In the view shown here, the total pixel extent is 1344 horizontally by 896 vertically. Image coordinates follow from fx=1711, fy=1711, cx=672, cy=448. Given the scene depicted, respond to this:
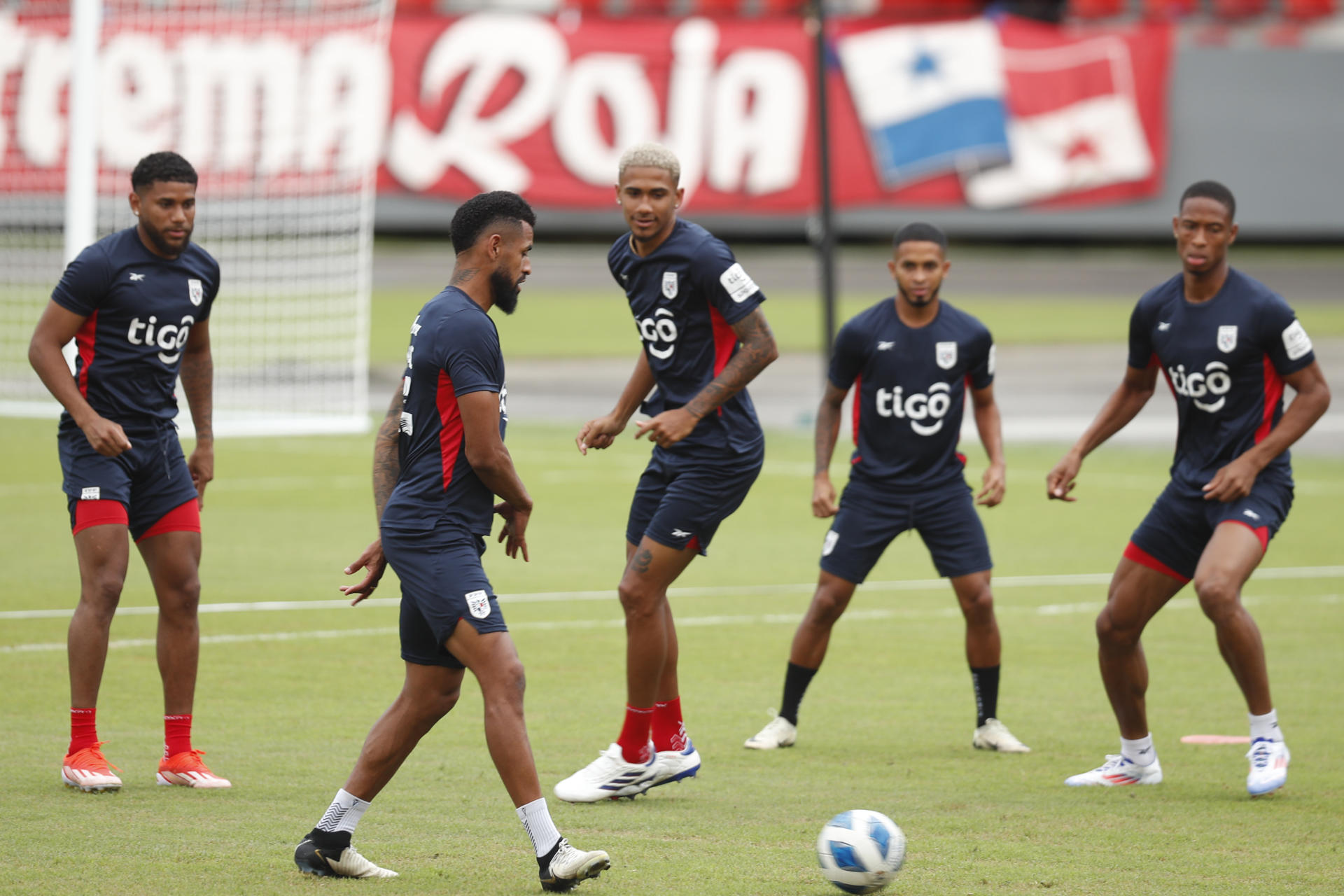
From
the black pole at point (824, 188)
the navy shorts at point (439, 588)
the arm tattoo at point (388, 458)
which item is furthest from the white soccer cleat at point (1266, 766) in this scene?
the black pole at point (824, 188)

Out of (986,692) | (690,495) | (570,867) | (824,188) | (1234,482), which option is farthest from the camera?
(824,188)

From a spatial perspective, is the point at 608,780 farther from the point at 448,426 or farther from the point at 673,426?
the point at 448,426

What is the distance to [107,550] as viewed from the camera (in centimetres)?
677

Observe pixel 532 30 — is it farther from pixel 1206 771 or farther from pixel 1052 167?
pixel 1206 771

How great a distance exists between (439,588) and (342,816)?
0.80 m

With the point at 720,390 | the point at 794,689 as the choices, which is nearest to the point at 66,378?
the point at 720,390

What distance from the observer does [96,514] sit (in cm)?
680

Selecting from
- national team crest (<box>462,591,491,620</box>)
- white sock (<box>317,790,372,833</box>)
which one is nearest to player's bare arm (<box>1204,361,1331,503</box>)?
national team crest (<box>462,591,491,620</box>)

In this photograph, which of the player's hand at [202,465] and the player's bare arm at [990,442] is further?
the player's bare arm at [990,442]

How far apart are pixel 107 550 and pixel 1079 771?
164 inches

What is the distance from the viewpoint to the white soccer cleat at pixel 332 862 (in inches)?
215

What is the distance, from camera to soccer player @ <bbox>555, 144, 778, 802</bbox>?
6863mm

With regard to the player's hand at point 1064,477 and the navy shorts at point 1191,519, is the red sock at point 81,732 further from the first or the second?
the navy shorts at point 1191,519

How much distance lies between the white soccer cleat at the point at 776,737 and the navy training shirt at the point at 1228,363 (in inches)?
81.3
